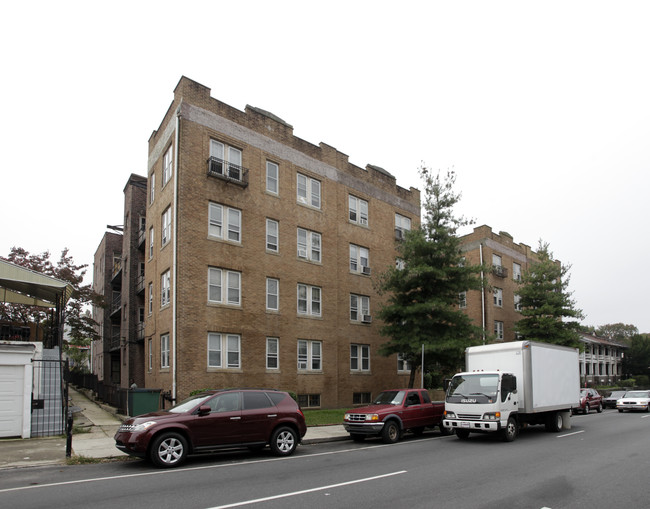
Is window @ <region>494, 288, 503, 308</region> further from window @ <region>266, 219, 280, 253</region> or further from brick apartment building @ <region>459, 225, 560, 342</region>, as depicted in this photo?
window @ <region>266, 219, 280, 253</region>

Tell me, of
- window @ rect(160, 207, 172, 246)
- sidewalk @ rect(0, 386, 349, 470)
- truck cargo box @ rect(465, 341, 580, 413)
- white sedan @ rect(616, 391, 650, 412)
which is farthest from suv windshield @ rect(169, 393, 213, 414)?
white sedan @ rect(616, 391, 650, 412)

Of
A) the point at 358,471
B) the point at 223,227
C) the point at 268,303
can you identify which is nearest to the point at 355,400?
the point at 268,303

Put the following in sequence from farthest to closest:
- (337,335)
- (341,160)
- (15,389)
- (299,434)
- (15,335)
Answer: (341,160) < (337,335) < (15,335) < (15,389) < (299,434)

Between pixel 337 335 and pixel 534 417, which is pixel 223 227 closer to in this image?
pixel 337 335

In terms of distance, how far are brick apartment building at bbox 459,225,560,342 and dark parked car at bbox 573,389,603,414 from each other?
35.0 ft

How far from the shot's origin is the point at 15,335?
22.9m

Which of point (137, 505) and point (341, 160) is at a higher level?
point (341, 160)

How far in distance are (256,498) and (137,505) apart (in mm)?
1730

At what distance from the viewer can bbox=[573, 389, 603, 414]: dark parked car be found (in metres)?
29.7

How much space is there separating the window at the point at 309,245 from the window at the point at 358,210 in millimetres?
3445

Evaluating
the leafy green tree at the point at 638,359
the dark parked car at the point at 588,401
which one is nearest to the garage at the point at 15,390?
the dark parked car at the point at 588,401

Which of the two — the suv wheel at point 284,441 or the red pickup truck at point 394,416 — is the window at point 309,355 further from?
the suv wheel at point 284,441

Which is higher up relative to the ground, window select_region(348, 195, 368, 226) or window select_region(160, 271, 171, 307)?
window select_region(348, 195, 368, 226)

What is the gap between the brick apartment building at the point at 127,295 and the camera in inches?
1136
